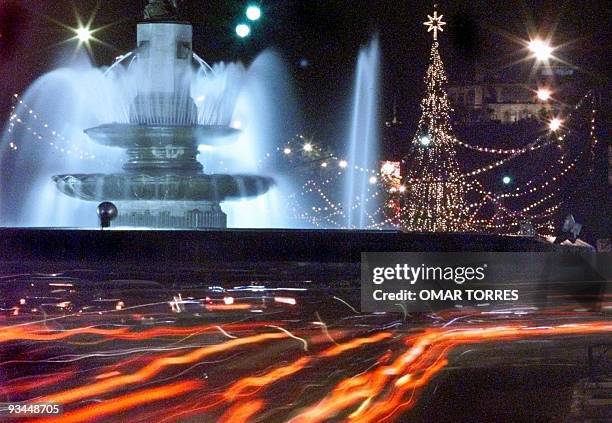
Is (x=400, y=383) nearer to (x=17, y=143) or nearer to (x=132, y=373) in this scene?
(x=132, y=373)

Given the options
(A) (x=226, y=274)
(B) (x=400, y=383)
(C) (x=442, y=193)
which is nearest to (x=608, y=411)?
(B) (x=400, y=383)

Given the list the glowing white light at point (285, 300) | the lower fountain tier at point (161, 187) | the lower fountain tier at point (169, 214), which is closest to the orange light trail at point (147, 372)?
the glowing white light at point (285, 300)

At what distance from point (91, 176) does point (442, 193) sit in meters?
12.1

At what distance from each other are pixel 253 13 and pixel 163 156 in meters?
16.3

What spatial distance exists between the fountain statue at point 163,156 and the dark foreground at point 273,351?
32.3 feet

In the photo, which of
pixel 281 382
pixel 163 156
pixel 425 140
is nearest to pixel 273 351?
pixel 281 382

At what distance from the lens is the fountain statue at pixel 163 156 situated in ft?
101

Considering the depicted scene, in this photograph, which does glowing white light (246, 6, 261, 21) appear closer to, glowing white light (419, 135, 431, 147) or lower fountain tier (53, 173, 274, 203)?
lower fountain tier (53, 173, 274, 203)

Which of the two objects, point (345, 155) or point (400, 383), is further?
point (345, 155)

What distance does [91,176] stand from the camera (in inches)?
1200

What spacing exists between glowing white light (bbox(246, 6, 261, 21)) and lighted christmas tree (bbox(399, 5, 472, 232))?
2198 cm

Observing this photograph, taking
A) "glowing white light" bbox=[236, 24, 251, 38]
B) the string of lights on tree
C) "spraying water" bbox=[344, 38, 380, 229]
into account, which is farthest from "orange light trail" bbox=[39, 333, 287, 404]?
"spraying water" bbox=[344, 38, 380, 229]

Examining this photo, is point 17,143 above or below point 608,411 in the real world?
above

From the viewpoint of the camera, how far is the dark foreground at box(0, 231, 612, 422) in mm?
8719
